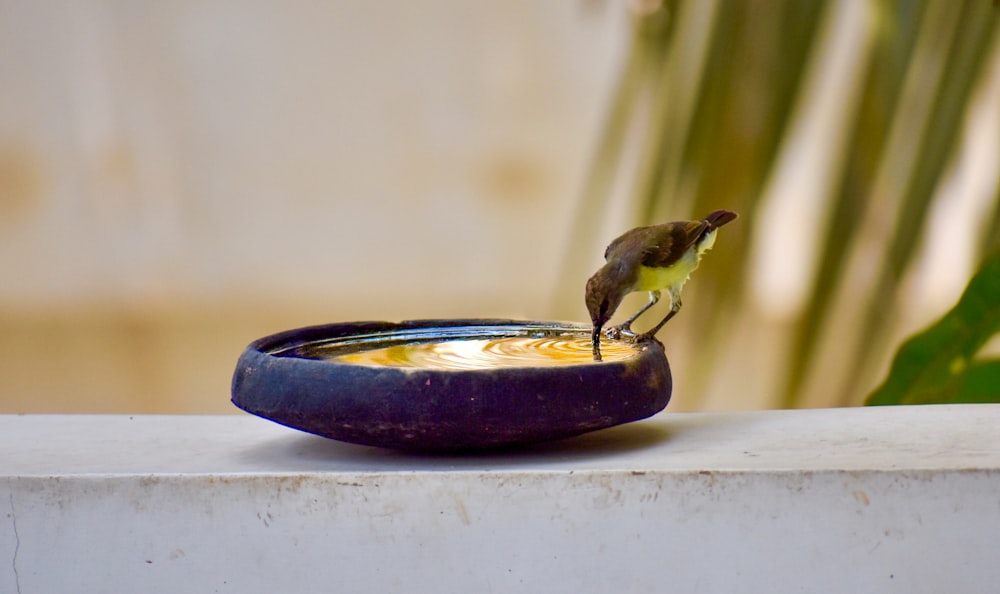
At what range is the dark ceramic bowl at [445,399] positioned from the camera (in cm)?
135

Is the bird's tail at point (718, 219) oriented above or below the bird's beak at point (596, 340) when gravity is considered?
above

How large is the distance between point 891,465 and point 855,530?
10 centimetres

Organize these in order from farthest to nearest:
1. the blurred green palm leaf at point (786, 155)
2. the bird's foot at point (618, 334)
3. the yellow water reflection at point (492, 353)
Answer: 1. the blurred green palm leaf at point (786, 155)
2. the bird's foot at point (618, 334)
3. the yellow water reflection at point (492, 353)

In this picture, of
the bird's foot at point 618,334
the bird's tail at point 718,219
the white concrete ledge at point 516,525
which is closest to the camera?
the white concrete ledge at point 516,525

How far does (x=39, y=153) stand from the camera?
114 inches

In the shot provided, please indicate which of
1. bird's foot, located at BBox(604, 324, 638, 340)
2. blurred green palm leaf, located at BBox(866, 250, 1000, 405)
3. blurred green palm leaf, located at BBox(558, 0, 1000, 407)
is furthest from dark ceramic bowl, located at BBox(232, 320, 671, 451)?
blurred green palm leaf, located at BBox(558, 0, 1000, 407)

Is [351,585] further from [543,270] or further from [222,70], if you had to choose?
[222,70]

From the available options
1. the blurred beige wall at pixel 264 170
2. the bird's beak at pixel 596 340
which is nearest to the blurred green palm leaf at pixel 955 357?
the bird's beak at pixel 596 340

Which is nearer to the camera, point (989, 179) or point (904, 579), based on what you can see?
point (904, 579)

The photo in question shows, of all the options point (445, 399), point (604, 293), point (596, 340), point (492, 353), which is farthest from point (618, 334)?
point (445, 399)

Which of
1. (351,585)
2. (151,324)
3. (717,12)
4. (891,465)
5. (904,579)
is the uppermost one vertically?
(717,12)

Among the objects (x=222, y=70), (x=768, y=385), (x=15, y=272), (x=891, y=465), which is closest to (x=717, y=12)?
(x=768, y=385)

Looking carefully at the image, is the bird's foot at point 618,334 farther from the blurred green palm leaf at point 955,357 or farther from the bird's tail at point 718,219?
the blurred green palm leaf at point 955,357

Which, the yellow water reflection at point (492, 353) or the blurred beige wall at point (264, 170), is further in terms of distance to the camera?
the blurred beige wall at point (264, 170)
